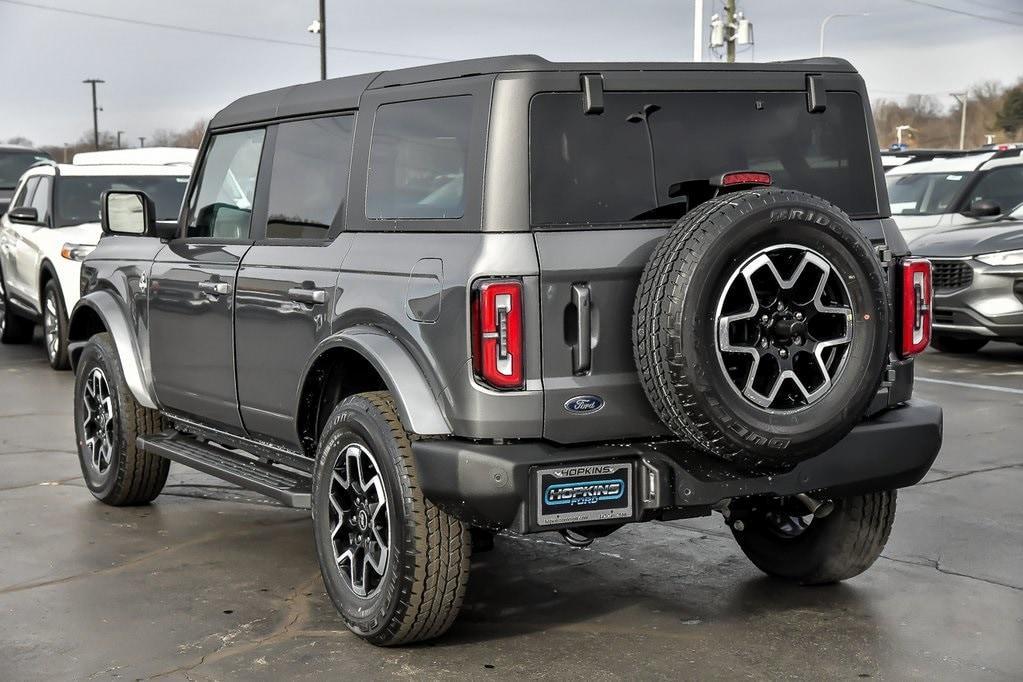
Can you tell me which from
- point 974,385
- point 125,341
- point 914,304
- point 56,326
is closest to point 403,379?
point 914,304

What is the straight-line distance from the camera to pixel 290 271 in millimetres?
5473

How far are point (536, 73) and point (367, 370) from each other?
4.28 ft

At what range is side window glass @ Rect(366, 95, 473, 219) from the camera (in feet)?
15.5

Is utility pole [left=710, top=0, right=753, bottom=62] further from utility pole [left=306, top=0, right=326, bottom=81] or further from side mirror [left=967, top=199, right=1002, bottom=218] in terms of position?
side mirror [left=967, top=199, right=1002, bottom=218]

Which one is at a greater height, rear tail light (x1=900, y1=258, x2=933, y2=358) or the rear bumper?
rear tail light (x1=900, y1=258, x2=933, y2=358)

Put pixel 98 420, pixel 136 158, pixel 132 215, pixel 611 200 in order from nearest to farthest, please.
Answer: pixel 611 200, pixel 132 215, pixel 98 420, pixel 136 158

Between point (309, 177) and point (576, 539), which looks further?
point (309, 177)

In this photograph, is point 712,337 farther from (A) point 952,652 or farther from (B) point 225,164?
(B) point 225,164

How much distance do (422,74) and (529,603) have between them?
2.00 meters

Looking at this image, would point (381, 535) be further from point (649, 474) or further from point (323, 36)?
point (323, 36)

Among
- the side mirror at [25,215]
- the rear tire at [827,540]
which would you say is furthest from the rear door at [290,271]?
the side mirror at [25,215]

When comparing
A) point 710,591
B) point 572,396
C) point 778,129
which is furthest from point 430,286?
point 710,591

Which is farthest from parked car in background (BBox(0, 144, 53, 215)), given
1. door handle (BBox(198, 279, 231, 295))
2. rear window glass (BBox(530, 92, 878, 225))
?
rear window glass (BBox(530, 92, 878, 225))

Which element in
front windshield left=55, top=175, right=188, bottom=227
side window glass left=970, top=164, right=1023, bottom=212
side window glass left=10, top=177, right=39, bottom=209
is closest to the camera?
front windshield left=55, top=175, right=188, bottom=227
